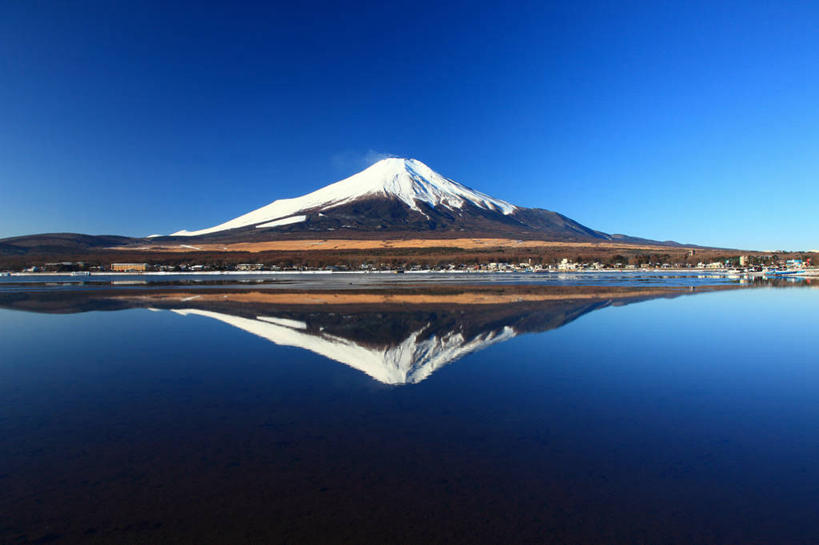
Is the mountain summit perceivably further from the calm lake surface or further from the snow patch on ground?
the calm lake surface

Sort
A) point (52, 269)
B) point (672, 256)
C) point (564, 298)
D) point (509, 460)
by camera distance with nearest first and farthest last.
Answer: point (509, 460) → point (564, 298) → point (52, 269) → point (672, 256)

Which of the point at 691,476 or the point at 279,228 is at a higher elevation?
the point at 279,228

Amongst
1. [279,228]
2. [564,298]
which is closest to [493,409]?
[564,298]

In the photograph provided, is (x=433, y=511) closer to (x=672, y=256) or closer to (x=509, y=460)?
(x=509, y=460)

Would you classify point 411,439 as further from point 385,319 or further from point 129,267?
point 129,267

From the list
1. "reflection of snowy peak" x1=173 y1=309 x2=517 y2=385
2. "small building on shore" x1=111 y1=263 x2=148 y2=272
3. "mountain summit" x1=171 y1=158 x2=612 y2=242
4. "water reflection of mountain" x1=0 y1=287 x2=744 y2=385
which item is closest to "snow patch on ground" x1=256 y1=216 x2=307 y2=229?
"mountain summit" x1=171 y1=158 x2=612 y2=242

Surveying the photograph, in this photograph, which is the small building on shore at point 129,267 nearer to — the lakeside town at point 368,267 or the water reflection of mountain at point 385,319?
the lakeside town at point 368,267

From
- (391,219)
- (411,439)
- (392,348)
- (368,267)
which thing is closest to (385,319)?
(392,348)
